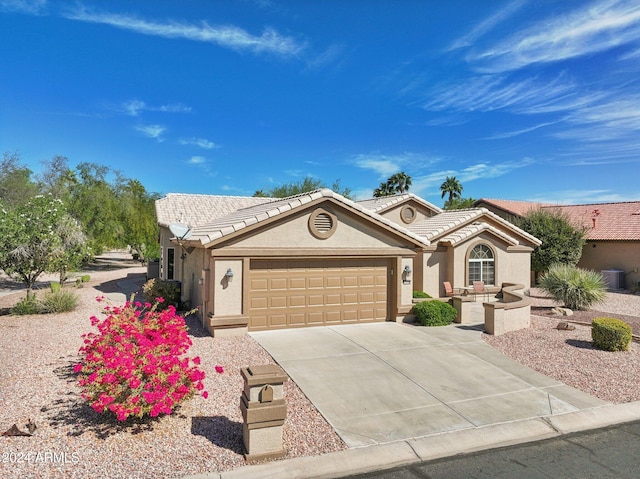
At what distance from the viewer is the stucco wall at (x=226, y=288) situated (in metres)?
12.1

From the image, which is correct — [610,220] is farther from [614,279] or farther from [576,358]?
[576,358]

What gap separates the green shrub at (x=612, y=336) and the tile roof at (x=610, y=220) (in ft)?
62.7

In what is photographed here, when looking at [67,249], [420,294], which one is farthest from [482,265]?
[67,249]

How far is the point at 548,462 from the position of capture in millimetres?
5922

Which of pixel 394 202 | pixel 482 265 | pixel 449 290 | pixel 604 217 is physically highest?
pixel 394 202

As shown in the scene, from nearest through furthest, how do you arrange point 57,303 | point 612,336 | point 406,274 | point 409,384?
point 409,384
point 612,336
point 406,274
point 57,303

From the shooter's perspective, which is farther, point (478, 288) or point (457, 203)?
point (457, 203)

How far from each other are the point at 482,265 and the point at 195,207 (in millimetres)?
15643

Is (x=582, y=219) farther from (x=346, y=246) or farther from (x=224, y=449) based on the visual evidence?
(x=224, y=449)

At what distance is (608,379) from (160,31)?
17.7m

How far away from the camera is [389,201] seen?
80.6ft

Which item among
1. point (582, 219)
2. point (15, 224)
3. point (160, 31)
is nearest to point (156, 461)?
point (15, 224)

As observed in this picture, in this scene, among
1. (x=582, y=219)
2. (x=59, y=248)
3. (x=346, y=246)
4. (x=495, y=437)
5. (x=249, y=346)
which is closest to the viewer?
(x=495, y=437)

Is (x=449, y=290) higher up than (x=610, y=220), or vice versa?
(x=610, y=220)
